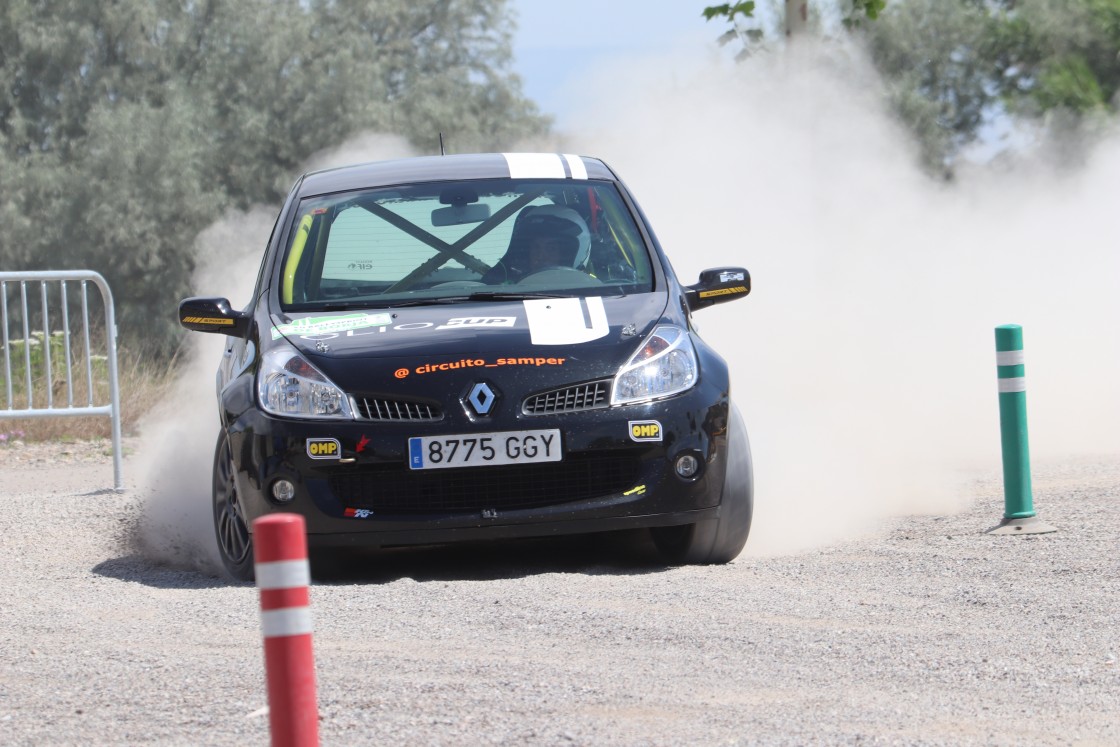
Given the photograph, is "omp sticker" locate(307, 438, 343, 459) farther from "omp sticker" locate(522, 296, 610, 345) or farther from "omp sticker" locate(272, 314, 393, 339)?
"omp sticker" locate(522, 296, 610, 345)

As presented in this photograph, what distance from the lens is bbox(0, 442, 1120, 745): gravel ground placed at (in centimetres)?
421

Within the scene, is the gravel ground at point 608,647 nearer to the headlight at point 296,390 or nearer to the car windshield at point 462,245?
the headlight at point 296,390

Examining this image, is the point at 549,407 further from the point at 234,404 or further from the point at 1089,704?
the point at 1089,704

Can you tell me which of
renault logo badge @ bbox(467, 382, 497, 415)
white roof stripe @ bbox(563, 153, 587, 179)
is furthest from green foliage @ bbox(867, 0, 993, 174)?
renault logo badge @ bbox(467, 382, 497, 415)

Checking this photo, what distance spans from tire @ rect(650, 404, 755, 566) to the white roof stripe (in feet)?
4.76

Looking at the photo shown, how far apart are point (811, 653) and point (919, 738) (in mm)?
987

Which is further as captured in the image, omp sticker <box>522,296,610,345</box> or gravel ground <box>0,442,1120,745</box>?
omp sticker <box>522,296,610,345</box>

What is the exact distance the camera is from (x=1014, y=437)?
775 centimetres

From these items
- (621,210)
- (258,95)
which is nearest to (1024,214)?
(258,95)

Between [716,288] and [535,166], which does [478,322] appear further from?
[535,166]

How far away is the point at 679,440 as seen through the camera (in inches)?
251

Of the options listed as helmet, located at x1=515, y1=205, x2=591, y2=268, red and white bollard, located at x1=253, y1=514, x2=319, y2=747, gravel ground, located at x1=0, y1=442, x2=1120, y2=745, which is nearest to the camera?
red and white bollard, located at x1=253, y1=514, x2=319, y2=747

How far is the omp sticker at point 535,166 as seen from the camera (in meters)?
7.66

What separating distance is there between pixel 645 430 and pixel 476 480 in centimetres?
62
